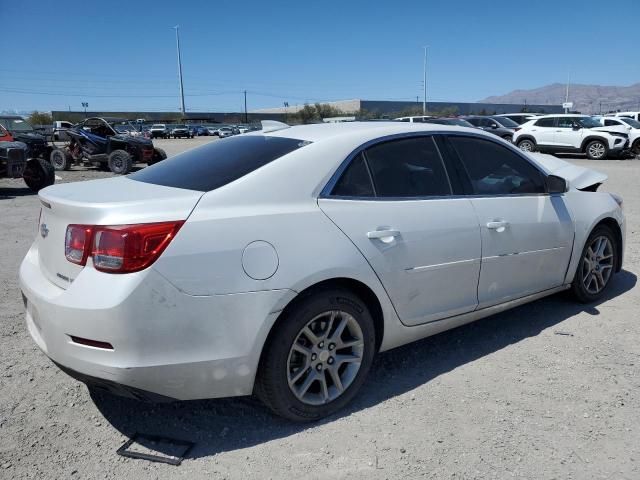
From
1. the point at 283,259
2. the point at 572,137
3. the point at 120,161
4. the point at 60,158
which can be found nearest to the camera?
the point at 283,259

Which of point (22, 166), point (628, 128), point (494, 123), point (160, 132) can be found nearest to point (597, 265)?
point (22, 166)

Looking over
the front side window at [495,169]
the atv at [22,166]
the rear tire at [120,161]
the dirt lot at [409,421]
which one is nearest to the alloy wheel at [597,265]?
the dirt lot at [409,421]

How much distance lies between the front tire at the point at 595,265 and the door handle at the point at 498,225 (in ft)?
3.79

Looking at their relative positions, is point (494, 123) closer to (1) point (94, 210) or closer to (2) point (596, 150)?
(2) point (596, 150)

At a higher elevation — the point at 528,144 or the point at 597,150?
the point at 528,144

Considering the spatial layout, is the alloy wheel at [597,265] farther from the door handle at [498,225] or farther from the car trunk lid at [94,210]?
the car trunk lid at [94,210]

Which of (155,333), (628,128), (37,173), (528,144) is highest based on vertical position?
(628,128)

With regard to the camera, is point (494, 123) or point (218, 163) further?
point (494, 123)

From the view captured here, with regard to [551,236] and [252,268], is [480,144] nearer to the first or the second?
[551,236]

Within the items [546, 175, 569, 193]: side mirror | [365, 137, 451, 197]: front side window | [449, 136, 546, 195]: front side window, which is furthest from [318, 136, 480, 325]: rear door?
[546, 175, 569, 193]: side mirror

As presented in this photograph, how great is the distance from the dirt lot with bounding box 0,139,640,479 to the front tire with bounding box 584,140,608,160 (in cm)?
1766

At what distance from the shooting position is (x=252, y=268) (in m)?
2.51

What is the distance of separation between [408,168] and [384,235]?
583 millimetres

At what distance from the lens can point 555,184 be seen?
12.9 ft
